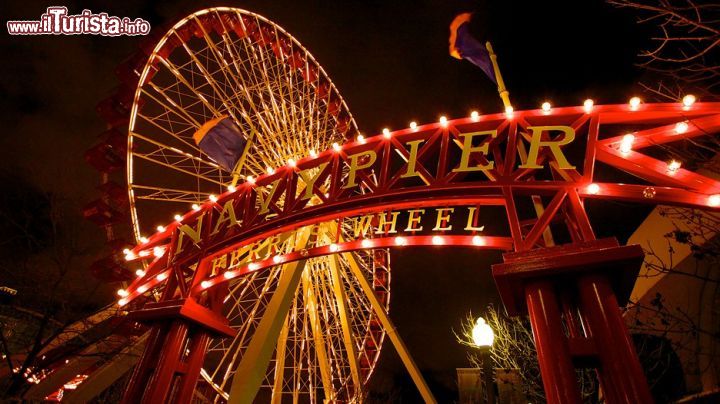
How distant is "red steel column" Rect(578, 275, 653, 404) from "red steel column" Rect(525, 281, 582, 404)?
0.30 m

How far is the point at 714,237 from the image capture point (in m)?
9.37

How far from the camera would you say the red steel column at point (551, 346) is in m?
4.16

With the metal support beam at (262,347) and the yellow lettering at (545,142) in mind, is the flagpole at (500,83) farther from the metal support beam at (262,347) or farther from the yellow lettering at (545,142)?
the metal support beam at (262,347)

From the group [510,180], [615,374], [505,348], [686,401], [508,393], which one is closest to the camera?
[615,374]

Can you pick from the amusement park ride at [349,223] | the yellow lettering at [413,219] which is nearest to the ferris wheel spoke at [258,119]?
the amusement park ride at [349,223]

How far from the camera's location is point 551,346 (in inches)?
173

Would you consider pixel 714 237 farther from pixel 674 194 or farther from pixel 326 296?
pixel 326 296

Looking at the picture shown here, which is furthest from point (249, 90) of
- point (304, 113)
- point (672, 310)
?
point (672, 310)

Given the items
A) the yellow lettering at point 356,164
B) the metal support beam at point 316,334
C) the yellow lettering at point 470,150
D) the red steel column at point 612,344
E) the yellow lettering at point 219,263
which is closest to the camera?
the red steel column at point 612,344

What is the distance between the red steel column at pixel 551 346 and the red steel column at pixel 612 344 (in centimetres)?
30

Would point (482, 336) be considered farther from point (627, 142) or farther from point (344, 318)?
point (344, 318)

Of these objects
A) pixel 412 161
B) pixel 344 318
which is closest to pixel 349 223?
Result: pixel 344 318

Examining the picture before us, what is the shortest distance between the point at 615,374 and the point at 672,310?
433 inches

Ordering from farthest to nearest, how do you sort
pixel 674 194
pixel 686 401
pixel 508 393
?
1. pixel 686 401
2. pixel 508 393
3. pixel 674 194
